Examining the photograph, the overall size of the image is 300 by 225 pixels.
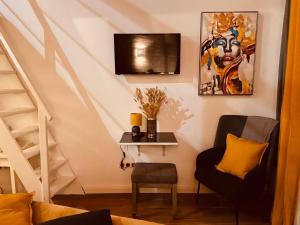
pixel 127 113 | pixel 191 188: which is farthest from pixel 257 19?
pixel 191 188

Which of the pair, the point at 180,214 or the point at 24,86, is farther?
the point at 24,86

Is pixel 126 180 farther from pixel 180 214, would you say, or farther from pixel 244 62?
pixel 244 62

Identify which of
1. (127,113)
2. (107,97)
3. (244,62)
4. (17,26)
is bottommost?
(127,113)

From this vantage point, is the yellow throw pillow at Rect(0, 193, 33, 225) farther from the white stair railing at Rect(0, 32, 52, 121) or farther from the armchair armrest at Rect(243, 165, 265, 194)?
the armchair armrest at Rect(243, 165, 265, 194)

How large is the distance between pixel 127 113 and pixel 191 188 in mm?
1214

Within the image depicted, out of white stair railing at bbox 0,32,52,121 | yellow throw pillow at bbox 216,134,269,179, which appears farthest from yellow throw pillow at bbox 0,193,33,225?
yellow throw pillow at bbox 216,134,269,179

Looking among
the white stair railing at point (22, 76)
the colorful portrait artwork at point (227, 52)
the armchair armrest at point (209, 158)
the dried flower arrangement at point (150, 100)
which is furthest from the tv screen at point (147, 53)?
the armchair armrest at point (209, 158)

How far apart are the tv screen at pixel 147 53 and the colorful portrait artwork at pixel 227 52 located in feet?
1.09

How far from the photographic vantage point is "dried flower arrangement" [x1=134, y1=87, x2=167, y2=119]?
2.68m

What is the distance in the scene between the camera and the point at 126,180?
2.98m

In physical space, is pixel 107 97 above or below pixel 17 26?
below

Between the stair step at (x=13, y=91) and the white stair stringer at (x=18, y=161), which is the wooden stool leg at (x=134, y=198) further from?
the stair step at (x=13, y=91)

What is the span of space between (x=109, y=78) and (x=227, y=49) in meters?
1.37

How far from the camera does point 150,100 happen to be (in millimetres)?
2723
